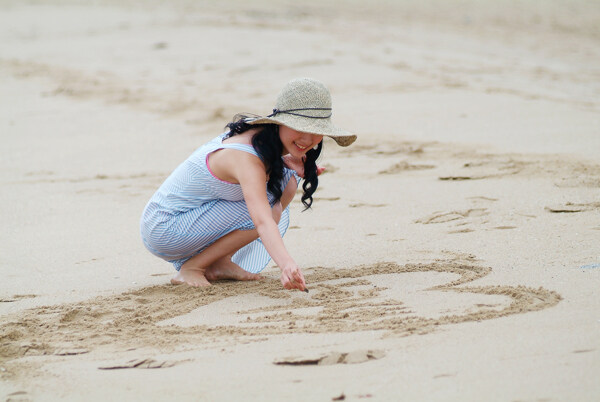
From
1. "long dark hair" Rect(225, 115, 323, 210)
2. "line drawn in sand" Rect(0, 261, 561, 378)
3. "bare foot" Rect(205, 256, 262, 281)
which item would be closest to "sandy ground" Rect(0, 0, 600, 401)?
"line drawn in sand" Rect(0, 261, 561, 378)

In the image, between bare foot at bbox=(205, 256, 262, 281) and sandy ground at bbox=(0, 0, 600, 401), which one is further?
bare foot at bbox=(205, 256, 262, 281)

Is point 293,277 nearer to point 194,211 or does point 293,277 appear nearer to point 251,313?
point 251,313

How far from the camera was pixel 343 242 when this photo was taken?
359 centimetres

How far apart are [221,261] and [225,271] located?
0.05 metres

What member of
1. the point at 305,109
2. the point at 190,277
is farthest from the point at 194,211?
the point at 305,109

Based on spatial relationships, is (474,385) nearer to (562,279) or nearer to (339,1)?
(562,279)

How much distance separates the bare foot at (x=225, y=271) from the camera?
320cm

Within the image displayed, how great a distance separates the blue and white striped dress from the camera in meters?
3.06

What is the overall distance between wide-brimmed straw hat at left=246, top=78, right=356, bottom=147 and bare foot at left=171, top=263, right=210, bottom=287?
679mm

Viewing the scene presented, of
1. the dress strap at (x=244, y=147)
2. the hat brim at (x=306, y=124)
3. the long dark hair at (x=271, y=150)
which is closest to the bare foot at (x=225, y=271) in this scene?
the long dark hair at (x=271, y=150)

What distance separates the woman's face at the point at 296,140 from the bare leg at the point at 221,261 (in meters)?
0.29

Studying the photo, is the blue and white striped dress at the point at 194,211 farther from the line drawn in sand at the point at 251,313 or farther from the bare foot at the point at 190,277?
the line drawn in sand at the point at 251,313

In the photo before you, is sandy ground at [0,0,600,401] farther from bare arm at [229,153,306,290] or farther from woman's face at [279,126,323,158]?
woman's face at [279,126,323,158]

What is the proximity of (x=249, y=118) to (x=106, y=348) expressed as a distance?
1004mm
